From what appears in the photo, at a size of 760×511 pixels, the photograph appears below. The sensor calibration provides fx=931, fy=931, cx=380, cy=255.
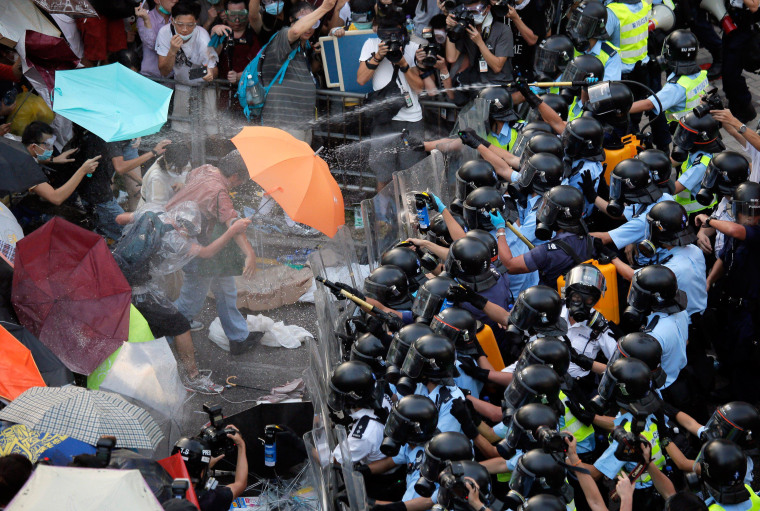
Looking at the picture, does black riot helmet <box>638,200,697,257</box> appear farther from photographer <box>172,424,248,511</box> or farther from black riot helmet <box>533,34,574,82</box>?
photographer <box>172,424,248,511</box>

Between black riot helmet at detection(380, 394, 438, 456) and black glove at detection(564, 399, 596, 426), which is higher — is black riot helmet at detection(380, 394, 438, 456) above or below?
above

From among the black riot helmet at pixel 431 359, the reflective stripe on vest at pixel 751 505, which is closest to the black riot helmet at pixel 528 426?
the black riot helmet at pixel 431 359

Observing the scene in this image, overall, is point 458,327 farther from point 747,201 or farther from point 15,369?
point 15,369

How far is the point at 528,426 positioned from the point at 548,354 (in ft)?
1.85

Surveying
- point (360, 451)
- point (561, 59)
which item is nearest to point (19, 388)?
point (360, 451)

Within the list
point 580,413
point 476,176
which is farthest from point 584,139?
point 580,413

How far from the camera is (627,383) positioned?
524cm

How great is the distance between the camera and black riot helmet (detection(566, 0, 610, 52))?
852cm

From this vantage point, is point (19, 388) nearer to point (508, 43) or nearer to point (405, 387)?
point (405, 387)

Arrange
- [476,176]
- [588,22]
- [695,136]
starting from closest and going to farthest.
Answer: [476,176], [695,136], [588,22]

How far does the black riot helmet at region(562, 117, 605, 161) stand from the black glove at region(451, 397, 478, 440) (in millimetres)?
2775

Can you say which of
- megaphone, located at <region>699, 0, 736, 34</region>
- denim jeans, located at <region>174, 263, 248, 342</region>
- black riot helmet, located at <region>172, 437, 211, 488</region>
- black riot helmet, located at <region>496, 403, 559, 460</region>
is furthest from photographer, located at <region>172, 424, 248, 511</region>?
megaphone, located at <region>699, 0, 736, 34</region>

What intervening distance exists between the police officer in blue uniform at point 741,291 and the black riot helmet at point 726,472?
7.66ft

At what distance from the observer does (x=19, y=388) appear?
5.25 metres
